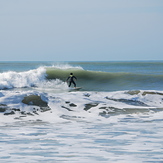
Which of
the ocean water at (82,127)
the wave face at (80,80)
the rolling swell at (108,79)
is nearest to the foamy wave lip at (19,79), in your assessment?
the wave face at (80,80)

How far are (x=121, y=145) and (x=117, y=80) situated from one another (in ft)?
78.1

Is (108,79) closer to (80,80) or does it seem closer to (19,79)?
(80,80)

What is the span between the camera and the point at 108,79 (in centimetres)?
3125

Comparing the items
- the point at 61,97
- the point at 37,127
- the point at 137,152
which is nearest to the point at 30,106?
the point at 61,97

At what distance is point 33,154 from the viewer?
6301 millimetres

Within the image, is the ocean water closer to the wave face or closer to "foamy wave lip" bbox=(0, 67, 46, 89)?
the wave face

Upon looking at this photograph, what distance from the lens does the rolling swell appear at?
92.4 ft

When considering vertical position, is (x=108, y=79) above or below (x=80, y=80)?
above

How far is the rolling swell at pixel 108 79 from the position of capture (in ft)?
92.4

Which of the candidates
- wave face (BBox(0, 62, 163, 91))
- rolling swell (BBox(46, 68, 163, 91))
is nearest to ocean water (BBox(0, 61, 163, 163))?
wave face (BBox(0, 62, 163, 91))

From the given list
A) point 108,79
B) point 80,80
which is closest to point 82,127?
point 108,79

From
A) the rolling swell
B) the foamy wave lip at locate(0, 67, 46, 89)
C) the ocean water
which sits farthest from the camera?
the rolling swell

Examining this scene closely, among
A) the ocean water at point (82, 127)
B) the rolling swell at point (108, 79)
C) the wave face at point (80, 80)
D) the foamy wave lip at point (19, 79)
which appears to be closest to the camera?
the ocean water at point (82, 127)

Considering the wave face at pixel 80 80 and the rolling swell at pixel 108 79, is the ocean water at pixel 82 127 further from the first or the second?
the rolling swell at pixel 108 79
